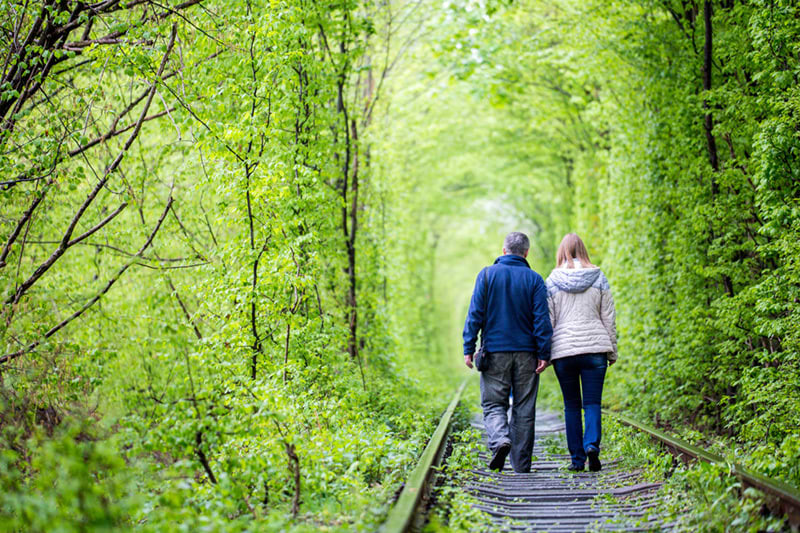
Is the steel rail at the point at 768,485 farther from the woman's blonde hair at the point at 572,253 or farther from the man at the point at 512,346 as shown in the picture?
the woman's blonde hair at the point at 572,253

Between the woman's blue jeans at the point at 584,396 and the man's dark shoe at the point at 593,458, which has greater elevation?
the woman's blue jeans at the point at 584,396

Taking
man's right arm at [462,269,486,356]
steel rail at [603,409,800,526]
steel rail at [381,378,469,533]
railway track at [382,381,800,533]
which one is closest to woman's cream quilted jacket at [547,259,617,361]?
man's right arm at [462,269,486,356]

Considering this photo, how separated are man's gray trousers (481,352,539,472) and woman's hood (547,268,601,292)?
2.43ft

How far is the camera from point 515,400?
6.37 meters

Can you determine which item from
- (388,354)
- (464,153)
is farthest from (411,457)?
(464,153)

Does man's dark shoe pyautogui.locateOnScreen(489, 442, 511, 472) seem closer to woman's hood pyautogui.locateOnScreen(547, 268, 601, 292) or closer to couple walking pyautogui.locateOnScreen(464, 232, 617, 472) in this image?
couple walking pyautogui.locateOnScreen(464, 232, 617, 472)

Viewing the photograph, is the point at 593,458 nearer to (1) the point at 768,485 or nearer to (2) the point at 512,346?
(2) the point at 512,346

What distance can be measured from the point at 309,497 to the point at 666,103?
780cm

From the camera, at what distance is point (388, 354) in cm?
1209

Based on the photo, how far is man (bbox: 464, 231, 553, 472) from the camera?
20.5 feet

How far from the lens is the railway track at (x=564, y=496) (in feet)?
12.6

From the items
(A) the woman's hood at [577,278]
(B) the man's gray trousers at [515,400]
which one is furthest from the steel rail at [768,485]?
(A) the woman's hood at [577,278]

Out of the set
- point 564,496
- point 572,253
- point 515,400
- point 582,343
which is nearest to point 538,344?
point 582,343

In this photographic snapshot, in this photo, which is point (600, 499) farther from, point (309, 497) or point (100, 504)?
point (100, 504)
